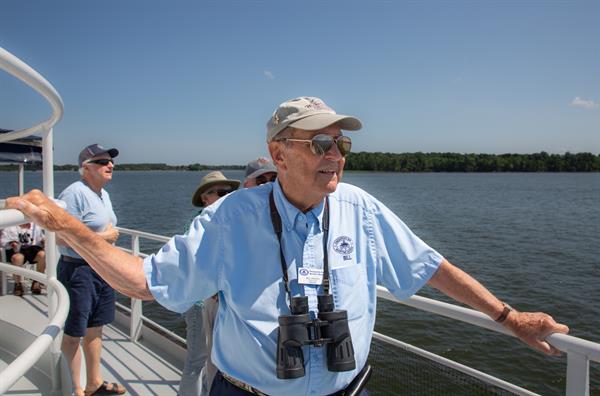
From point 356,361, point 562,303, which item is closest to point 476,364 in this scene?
point 562,303

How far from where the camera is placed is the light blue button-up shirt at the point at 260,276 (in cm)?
149

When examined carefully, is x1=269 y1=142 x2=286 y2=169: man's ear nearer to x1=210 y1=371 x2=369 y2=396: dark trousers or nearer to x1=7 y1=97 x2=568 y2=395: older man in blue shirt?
x1=7 y1=97 x2=568 y2=395: older man in blue shirt

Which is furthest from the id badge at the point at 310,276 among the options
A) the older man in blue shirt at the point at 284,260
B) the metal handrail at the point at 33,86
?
the metal handrail at the point at 33,86

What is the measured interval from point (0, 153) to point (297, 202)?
20.1ft

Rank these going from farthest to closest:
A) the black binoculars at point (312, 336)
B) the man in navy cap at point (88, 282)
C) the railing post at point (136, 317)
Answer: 1. the railing post at point (136, 317)
2. the man in navy cap at point (88, 282)
3. the black binoculars at point (312, 336)

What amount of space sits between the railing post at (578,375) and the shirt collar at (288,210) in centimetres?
97

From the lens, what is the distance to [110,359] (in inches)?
143

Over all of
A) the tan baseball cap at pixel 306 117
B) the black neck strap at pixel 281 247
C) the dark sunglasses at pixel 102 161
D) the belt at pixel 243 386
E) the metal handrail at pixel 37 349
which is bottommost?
the belt at pixel 243 386

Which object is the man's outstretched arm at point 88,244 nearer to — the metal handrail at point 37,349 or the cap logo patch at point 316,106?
the metal handrail at point 37,349

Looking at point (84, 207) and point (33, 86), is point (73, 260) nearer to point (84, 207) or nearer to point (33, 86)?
point (84, 207)

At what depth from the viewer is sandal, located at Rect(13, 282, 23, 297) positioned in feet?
16.8

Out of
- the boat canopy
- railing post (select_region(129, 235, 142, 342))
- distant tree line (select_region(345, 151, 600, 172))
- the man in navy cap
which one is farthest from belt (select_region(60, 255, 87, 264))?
distant tree line (select_region(345, 151, 600, 172))

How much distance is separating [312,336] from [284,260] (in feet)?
0.86

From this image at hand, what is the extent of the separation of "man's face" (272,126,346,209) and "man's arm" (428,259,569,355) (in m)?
0.59
